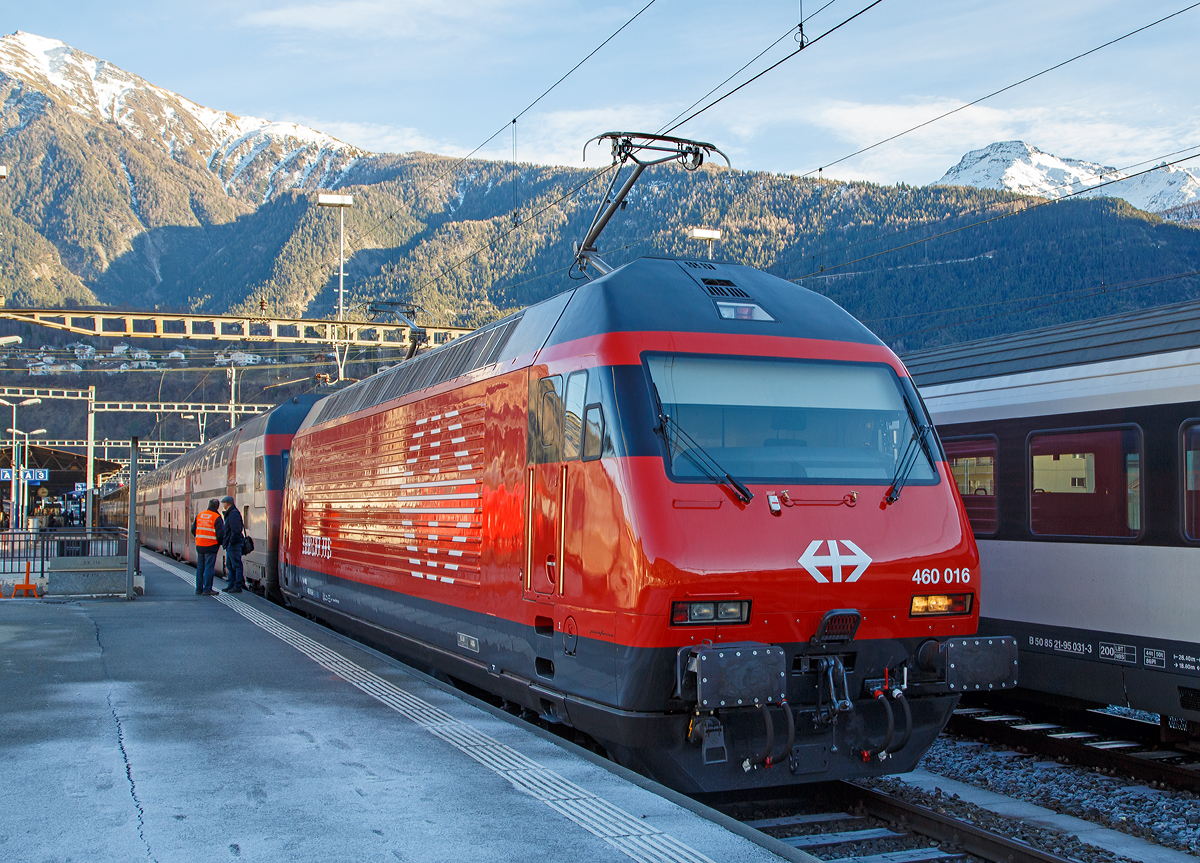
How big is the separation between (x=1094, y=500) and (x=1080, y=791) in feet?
7.68

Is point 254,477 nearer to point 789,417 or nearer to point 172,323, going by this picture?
point 172,323

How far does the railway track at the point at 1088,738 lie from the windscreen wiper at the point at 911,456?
10.4 ft

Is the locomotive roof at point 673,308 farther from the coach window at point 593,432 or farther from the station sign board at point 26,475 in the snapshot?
the station sign board at point 26,475

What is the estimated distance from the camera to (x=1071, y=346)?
9.59 metres

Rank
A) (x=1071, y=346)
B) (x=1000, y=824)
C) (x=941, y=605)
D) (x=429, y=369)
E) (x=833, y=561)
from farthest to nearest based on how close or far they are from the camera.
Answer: (x=429, y=369), (x=1071, y=346), (x=1000, y=824), (x=941, y=605), (x=833, y=561)

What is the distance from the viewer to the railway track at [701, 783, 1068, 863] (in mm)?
5980

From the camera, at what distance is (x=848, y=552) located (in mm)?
6398

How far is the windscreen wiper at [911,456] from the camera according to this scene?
6.67 metres

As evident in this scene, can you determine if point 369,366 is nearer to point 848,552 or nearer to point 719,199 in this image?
point 719,199

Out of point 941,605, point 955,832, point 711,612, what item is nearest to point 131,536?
point 711,612

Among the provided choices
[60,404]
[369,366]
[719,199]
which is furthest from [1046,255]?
[60,404]

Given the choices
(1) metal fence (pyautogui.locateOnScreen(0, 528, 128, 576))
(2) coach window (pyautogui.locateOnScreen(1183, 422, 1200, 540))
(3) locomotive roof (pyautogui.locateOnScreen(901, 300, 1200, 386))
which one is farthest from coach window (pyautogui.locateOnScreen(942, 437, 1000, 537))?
(1) metal fence (pyautogui.locateOnScreen(0, 528, 128, 576))

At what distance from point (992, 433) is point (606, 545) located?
5.17 metres

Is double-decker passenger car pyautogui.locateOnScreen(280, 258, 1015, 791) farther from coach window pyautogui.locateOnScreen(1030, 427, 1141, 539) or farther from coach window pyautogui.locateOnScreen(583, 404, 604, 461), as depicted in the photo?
coach window pyautogui.locateOnScreen(1030, 427, 1141, 539)
